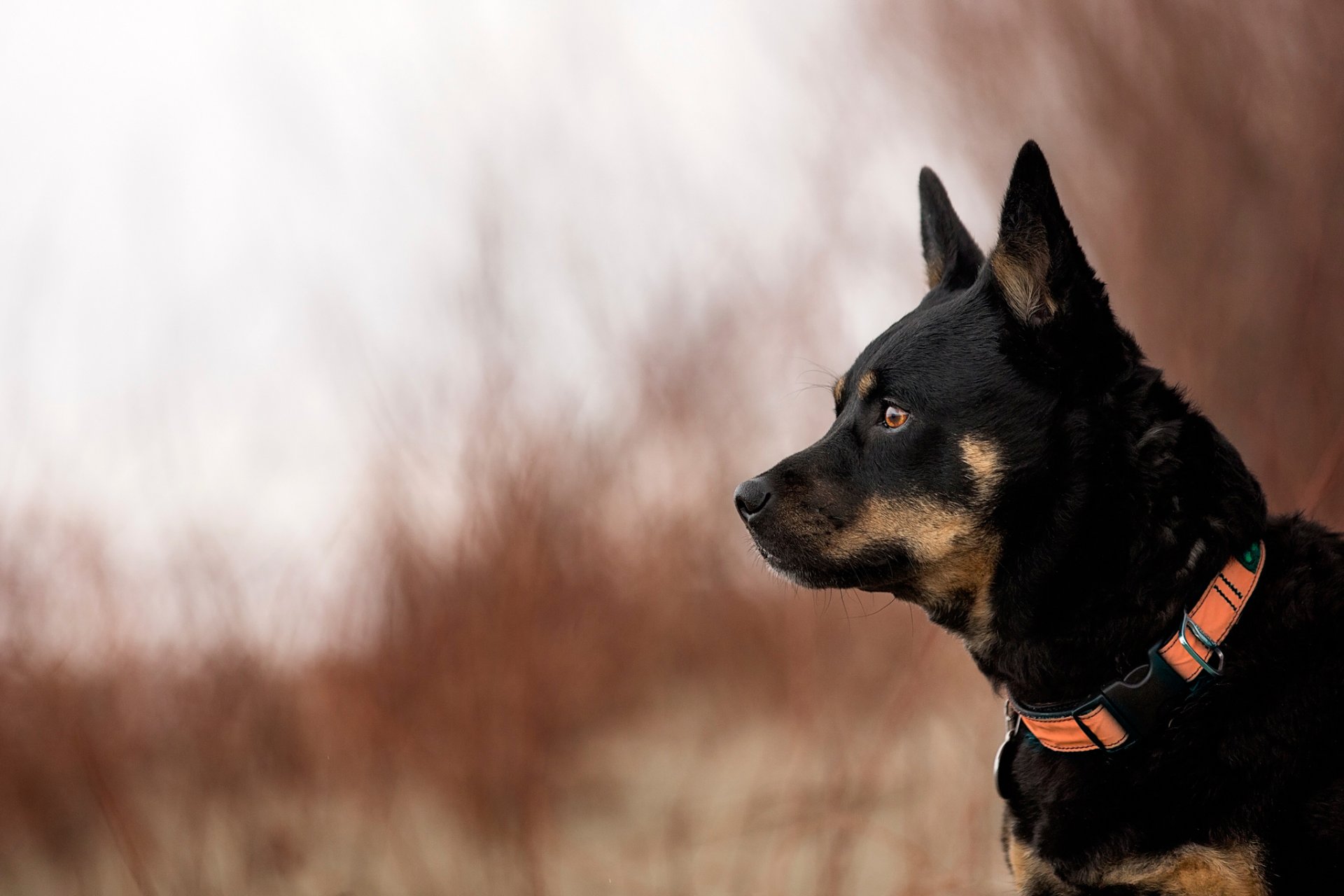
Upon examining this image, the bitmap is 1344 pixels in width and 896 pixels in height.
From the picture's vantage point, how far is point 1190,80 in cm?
310

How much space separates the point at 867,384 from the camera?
2.01m

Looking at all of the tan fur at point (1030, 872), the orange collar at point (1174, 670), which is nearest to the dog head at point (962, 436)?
the orange collar at point (1174, 670)

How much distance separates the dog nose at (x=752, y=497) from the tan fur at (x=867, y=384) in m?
0.27

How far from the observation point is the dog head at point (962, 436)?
180cm

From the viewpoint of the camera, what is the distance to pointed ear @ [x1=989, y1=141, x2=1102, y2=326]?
174 centimetres

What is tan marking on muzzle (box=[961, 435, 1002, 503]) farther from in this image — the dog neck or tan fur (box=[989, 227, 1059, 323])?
tan fur (box=[989, 227, 1059, 323])

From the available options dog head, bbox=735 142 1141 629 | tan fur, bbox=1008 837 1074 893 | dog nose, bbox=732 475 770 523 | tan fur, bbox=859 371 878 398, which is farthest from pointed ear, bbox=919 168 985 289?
tan fur, bbox=1008 837 1074 893

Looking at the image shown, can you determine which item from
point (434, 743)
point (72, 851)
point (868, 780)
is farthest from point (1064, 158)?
point (72, 851)

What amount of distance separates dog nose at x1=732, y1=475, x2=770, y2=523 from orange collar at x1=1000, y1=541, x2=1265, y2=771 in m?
0.67

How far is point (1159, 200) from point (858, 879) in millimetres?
2312

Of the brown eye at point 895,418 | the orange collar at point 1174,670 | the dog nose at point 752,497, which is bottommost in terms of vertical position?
the orange collar at point 1174,670

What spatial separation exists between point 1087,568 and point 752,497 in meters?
0.62

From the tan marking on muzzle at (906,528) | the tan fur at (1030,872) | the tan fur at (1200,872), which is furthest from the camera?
the tan marking on muzzle at (906,528)

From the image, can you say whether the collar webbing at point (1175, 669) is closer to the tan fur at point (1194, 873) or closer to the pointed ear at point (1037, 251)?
the tan fur at point (1194, 873)
